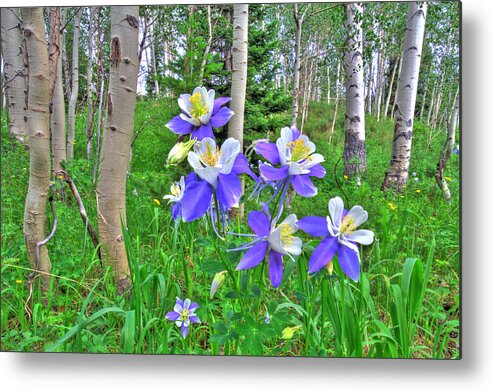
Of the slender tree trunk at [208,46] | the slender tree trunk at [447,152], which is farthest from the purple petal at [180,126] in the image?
the slender tree trunk at [447,152]

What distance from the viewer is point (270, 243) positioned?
1.14 meters

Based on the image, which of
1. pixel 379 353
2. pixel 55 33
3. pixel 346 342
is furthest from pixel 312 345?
pixel 55 33

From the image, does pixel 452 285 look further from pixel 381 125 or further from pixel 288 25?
pixel 288 25

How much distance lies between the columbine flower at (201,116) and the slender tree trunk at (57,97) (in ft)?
2.46

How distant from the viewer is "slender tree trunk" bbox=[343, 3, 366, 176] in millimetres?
1638

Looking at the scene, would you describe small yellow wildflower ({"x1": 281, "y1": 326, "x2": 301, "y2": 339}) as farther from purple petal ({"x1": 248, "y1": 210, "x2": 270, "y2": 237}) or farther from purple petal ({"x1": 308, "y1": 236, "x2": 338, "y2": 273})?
purple petal ({"x1": 248, "y1": 210, "x2": 270, "y2": 237})

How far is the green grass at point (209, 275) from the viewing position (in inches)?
60.8

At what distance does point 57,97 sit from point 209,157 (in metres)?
0.93

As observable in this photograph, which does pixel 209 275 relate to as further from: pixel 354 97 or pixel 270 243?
pixel 354 97

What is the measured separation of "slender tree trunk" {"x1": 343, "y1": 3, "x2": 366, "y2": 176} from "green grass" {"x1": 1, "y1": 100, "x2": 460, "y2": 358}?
0.10 ft

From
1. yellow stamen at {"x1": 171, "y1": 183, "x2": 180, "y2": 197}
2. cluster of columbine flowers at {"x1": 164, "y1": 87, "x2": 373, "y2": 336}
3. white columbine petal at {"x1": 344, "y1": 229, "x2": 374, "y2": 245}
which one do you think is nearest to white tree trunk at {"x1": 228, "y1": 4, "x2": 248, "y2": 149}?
yellow stamen at {"x1": 171, "y1": 183, "x2": 180, "y2": 197}

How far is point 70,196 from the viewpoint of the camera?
68.4 inches

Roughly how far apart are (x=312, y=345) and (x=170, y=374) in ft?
1.73

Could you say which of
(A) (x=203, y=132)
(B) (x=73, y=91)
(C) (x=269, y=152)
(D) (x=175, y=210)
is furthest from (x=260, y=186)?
(B) (x=73, y=91)
